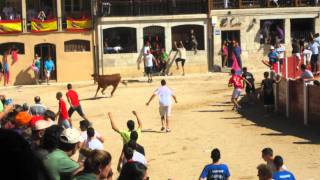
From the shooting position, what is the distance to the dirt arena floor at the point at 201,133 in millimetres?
13453

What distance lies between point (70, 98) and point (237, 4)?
20703 millimetres

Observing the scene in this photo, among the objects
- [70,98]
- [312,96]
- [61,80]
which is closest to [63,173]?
[70,98]

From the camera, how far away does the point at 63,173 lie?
16.9ft

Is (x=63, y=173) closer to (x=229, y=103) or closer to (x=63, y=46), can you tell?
(x=229, y=103)

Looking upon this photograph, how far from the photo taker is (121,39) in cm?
3628

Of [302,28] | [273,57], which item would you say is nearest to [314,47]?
[273,57]

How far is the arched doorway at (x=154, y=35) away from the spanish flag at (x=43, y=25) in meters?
5.27

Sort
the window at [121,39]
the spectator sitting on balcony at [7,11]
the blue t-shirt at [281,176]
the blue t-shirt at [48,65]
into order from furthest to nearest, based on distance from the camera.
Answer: the window at [121,39], the spectator sitting on balcony at [7,11], the blue t-shirt at [48,65], the blue t-shirt at [281,176]

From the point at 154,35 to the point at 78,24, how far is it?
14.9 ft

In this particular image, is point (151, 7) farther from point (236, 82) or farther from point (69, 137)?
point (69, 137)

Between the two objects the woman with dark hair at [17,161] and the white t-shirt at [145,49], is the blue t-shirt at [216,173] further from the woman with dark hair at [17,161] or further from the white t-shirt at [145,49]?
the white t-shirt at [145,49]

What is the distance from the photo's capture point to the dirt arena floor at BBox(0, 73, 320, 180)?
44.1 ft

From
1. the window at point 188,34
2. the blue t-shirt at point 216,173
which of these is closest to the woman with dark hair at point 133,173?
the blue t-shirt at point 216,173

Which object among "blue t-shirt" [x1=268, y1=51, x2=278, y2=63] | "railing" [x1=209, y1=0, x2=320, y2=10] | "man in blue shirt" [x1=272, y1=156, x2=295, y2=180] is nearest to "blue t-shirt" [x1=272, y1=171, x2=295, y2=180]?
"man in blue shirt" [x1=272, y1=156, x2=295, y2=180]
